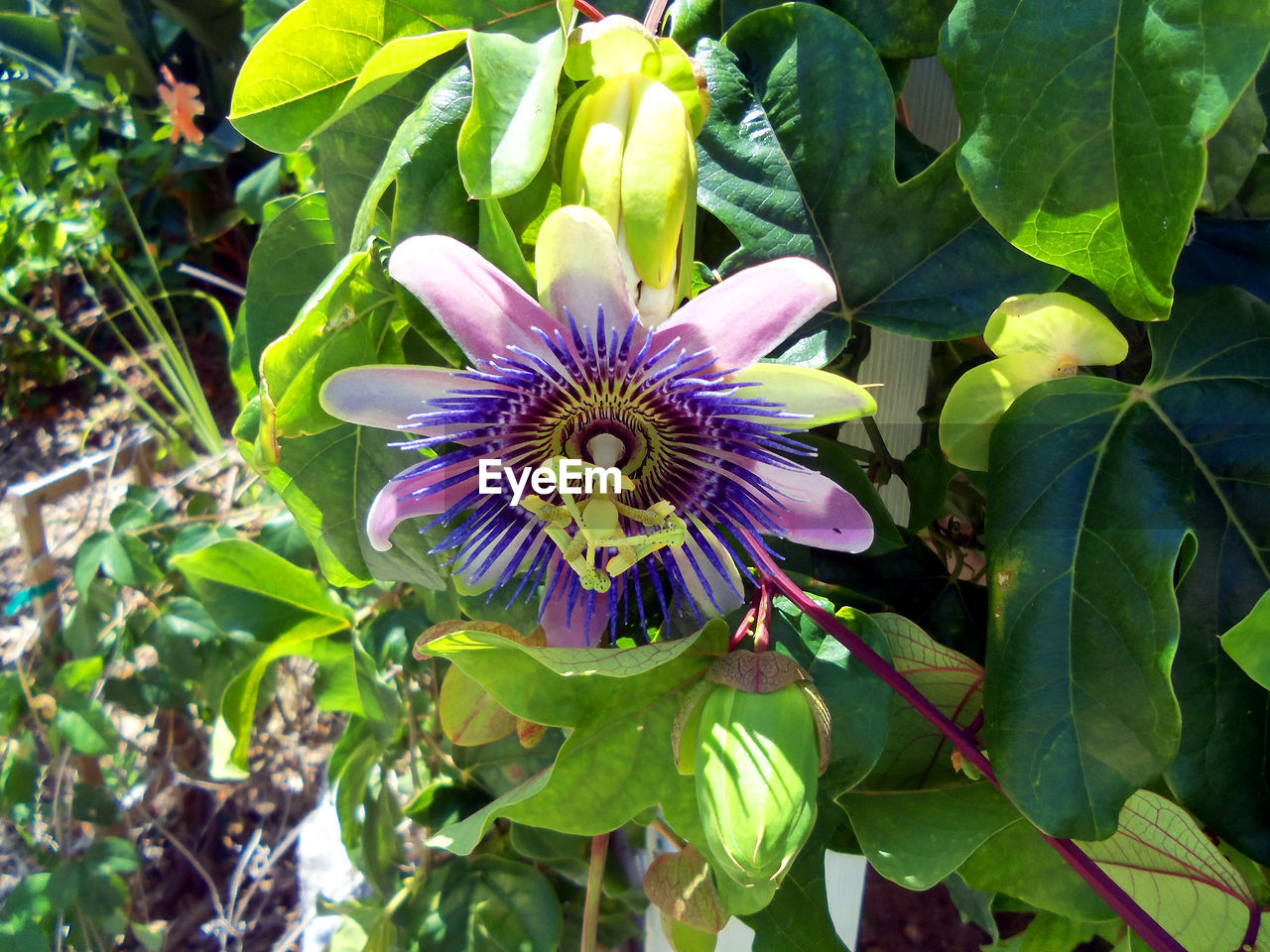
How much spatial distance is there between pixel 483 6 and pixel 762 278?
28 centimetres

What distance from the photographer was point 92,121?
2.38 metres

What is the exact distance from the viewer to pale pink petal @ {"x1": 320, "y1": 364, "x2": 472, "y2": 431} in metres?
0.51

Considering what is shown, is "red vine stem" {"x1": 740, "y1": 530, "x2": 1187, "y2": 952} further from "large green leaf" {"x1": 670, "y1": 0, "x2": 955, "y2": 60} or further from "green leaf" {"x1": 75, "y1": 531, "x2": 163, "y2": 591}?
"green leaf" {"x1": 75, "y1": 531, "x2": 163, "y2": 591}

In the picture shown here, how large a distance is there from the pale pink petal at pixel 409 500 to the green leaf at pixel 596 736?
74 millimetres

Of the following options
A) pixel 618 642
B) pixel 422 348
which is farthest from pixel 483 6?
pixel 618 642

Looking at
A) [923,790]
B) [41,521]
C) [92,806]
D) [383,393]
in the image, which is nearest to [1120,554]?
[923,790]

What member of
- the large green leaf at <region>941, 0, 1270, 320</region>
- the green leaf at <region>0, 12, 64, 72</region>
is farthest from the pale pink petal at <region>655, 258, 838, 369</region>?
the green leaf at <region>0, 12, 64, 72</region>

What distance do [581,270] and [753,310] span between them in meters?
0.08

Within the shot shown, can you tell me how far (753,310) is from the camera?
0.48 m

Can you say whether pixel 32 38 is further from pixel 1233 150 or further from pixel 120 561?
pixel 1233 150

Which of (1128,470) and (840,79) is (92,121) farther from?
(1128,470)

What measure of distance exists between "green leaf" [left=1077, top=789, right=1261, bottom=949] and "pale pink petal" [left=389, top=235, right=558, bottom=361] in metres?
0.49

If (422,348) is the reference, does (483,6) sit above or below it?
above

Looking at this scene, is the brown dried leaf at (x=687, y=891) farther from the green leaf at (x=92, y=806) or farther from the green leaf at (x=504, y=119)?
the green leaf at (x=92, y=806)
